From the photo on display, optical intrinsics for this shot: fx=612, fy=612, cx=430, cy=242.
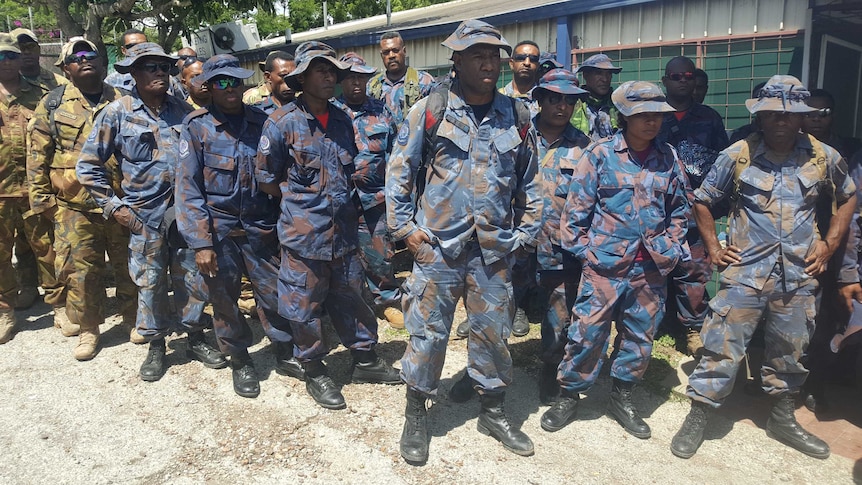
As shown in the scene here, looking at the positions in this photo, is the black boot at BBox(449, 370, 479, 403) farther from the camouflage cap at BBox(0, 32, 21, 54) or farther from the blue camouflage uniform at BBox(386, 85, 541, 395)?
the camouflage cap at BBox(0, 32, 21, 54)

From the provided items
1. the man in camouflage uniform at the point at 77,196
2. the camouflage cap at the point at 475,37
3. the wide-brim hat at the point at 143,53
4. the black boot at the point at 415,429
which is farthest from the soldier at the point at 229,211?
the camouflage cap at the point at 475,37

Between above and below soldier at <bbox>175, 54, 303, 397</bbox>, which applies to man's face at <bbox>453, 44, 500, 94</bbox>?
above

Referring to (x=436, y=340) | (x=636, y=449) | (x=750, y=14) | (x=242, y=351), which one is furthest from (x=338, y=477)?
(x=750, y=14)

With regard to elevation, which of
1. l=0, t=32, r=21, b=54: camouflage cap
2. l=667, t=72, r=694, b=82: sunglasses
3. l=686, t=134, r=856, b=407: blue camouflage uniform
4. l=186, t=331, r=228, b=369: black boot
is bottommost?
l=186, t=331, r=228, b=369: black boot

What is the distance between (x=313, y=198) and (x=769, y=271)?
9.13 ft

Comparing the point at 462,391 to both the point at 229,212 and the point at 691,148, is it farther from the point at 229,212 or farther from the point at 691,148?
the point at 691,148

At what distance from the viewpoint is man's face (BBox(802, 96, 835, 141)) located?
4.26 meters

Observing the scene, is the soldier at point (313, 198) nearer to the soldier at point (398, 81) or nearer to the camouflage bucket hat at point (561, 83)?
the camouflage bucket hat at point (561, 83)

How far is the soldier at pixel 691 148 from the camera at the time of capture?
4.80 metres

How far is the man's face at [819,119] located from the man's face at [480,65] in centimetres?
238

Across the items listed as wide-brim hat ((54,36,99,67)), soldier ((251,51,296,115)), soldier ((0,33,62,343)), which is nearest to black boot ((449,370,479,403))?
soldier ((251,51,296,115))

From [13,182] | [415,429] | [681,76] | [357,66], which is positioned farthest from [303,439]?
[13,182]

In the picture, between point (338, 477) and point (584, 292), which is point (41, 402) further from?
point (584, 292)

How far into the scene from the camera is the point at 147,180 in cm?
452
